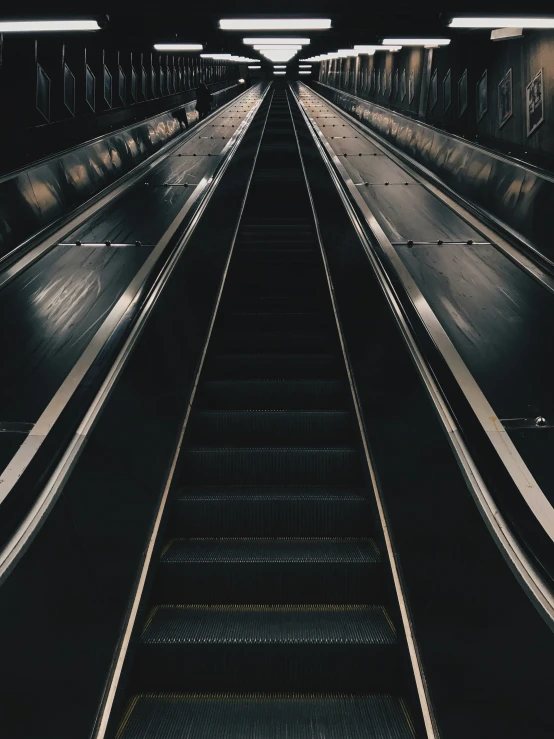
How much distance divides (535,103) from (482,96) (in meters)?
2.49

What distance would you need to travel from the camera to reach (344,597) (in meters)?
2.65

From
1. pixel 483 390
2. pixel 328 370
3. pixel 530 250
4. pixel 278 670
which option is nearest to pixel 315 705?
pixel 278 670

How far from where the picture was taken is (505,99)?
27.2 ft

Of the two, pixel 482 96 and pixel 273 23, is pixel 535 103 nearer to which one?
pixel 482 96

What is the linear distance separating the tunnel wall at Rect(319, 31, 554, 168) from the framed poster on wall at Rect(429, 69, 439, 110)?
0.07 ft

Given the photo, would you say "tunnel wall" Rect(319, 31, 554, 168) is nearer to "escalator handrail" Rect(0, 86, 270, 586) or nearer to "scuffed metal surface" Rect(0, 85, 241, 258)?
"escalator handrail" Rect(0, 86, 270, 586)

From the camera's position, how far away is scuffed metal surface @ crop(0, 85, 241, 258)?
5.05m

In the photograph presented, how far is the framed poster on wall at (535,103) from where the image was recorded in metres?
7.01

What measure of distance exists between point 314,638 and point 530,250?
10.8 feet

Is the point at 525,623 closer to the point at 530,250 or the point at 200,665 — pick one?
the point at 200,665

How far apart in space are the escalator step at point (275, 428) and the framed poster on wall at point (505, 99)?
21.4 feet

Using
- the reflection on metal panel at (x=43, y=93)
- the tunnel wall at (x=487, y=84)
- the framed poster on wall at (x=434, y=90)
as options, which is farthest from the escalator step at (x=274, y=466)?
the framed poster on wall at (x=434, y=90)

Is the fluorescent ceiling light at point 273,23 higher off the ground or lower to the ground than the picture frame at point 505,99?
higher

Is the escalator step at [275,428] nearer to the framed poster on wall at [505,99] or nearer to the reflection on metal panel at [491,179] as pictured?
the reflection on metal panel at [491,179]
